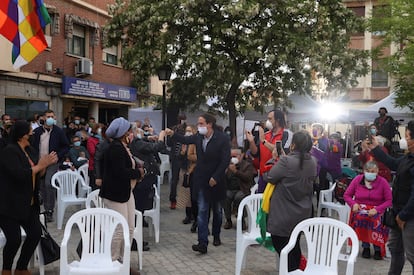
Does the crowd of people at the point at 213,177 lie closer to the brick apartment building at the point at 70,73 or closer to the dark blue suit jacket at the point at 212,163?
the dark blue suit jacket at the point at 212,163

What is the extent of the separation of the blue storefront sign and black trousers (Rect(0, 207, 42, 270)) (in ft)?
45.7

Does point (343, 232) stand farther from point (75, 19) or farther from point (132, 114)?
point (75, 19)

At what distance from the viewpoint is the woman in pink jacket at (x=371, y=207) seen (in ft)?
21.7

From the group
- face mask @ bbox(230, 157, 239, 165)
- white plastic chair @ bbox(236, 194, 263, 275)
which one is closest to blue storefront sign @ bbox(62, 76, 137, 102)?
face mask @ bbox(230, 157, 239, 165)

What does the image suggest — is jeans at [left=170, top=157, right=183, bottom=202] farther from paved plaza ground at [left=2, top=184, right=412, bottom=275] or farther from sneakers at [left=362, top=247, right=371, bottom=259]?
sneakers at [left=362, top=247, right=371, bottom=259]

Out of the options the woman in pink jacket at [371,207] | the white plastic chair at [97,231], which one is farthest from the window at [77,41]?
the white plastic chair at [97,231]

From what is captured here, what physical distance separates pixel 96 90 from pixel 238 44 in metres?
7.37

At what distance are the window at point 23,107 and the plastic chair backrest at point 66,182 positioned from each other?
334 inches

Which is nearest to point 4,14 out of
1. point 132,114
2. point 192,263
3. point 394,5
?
point 192,263

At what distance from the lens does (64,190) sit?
8477mm

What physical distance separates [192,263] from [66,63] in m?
14.2

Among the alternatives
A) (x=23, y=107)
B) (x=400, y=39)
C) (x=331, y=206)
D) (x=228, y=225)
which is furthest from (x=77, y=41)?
(x=331, y=206)

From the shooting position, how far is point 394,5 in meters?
18.4

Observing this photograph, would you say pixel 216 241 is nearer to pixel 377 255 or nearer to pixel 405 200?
pixel 377 255
